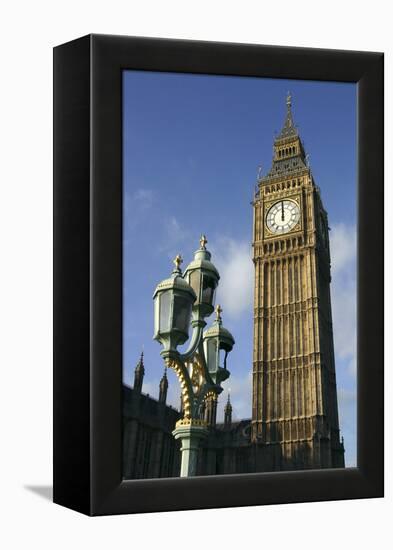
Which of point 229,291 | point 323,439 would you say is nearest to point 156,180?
point 229,291

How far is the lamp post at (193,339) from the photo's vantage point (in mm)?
11906

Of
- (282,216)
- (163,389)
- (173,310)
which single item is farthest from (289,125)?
(163,389)

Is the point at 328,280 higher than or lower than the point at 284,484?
higher

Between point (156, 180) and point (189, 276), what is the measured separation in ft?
3.14

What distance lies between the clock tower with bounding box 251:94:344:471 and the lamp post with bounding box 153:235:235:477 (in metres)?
0.43

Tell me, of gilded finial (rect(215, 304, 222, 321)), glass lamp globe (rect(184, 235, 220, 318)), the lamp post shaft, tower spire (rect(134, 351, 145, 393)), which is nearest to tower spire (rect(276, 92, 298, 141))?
glass lamp globe (rect(184, 235, 220, 318))

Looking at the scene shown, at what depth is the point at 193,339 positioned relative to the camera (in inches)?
484

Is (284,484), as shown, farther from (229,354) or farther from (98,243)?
(98,243)

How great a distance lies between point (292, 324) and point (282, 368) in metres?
0.56

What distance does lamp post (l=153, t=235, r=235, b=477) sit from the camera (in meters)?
11.9

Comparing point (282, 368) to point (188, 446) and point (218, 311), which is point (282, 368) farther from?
point (188, 446)

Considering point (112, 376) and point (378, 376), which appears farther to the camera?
point (378, 376)

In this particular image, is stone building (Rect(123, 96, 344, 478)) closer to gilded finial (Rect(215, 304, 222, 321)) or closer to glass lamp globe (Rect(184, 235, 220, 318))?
gilded finial (Rect(215, 304, 222, 321))

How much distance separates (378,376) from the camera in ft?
41.6
